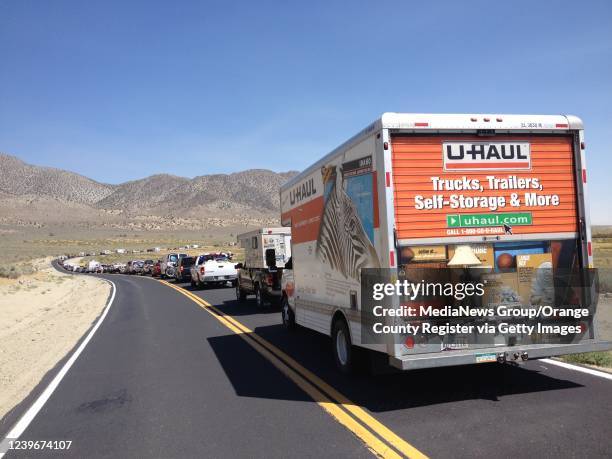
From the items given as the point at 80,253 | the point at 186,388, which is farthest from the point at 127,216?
the point at 186,388

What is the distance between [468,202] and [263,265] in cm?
1160

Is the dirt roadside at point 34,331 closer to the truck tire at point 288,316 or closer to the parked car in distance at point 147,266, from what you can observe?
the truck tire at point 288,316

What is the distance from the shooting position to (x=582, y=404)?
20.3ft

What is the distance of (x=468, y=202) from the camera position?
6.82 metres

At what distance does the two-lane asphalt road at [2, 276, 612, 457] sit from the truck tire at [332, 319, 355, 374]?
191mm

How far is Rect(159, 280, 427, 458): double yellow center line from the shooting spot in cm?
518

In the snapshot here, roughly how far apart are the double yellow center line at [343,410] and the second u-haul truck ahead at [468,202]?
2.38ft

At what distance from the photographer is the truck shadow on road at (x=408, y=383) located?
22.1 ft

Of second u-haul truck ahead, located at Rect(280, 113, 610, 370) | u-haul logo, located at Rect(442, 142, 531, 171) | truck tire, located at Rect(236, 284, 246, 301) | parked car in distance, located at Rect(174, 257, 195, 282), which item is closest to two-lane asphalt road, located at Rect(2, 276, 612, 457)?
second u-haul truck ahead, located at Rect(280, 113, 610, 370)

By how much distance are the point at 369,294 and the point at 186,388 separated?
2970 millimetres

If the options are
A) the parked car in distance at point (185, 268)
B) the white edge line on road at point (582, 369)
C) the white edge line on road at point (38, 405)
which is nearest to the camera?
the white edge line on road at point (38, 405)

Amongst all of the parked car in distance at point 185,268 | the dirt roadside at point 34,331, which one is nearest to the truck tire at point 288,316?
the dirt roadside at point 34,331

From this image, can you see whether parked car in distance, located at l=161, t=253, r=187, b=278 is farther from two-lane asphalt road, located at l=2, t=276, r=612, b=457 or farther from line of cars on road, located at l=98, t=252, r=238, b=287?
two-lane asphalt road, located at l=2, t=276, r=612, b=457

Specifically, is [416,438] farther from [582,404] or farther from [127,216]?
[127,216]
